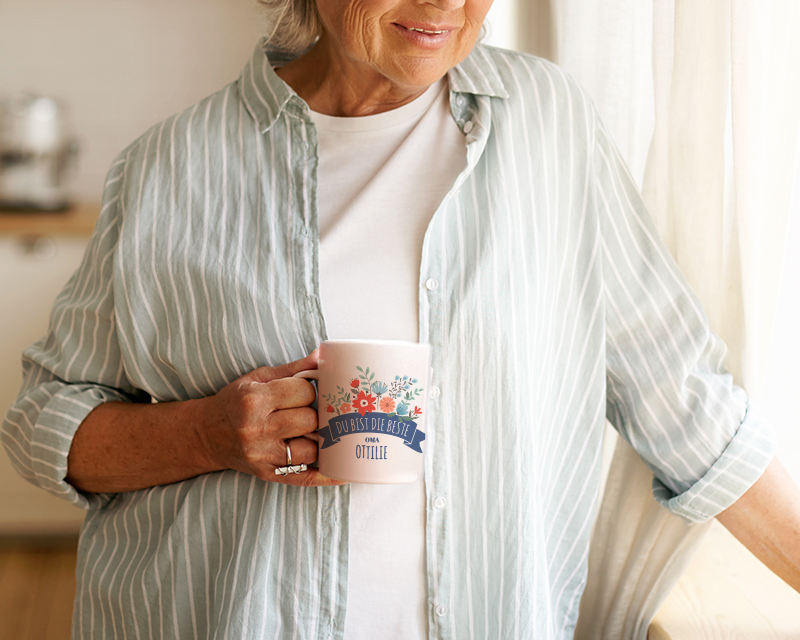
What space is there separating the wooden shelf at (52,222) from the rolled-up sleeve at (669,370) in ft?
3.54

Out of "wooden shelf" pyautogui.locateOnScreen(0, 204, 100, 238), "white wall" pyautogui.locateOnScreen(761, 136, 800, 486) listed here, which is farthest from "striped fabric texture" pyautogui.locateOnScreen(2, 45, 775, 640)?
"wooden shelf" pyautogui.locateOnScreen(0, 204, 100, 238)

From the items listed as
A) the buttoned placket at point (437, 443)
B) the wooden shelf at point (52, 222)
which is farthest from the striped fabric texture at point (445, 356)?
the wooden shelf at point (52, 222)

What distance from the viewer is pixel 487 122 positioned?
83 centimetres

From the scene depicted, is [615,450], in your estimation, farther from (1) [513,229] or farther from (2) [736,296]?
(1) [513,229]

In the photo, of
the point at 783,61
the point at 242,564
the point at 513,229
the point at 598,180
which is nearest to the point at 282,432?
the point at 242,564

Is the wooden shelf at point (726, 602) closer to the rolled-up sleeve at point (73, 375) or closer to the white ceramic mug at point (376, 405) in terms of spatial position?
the white ceramic mug at point (376, 405)

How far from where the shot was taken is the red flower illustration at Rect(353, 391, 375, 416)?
60 cm

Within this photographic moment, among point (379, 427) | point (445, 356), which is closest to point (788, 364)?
point (445, 356)

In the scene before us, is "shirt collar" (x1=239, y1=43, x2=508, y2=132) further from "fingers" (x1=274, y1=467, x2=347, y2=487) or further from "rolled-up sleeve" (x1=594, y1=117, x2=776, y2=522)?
"fingers" (x1=274, y1=467, x2=347, y2=487)

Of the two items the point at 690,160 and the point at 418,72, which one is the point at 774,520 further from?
the point at 418,72

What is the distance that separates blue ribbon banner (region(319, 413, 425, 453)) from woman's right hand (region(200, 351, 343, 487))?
7 cm

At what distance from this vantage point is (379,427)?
0.61m

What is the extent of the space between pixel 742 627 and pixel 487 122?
686 millimetres

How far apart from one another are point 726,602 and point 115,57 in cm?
146
